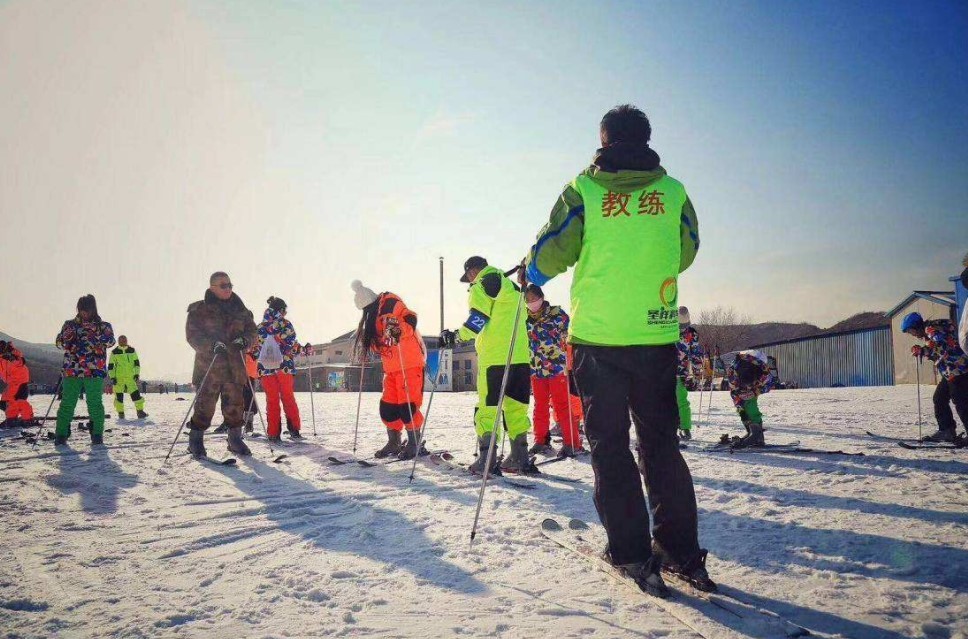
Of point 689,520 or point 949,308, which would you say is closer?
point 689,520

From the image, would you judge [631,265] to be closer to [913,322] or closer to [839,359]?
[913,322]

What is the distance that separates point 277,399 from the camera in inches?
312

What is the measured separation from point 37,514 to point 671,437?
4.37m

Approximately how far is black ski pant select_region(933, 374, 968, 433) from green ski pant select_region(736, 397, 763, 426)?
7.42 feet

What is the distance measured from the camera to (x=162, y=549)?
9.50 feet

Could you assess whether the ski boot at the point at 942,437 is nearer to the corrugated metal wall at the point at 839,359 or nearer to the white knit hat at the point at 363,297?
the white knit hat at the point at 363,297

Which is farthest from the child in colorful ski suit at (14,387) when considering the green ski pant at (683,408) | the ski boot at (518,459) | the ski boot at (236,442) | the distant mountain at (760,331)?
the distant mountain at (760,331)


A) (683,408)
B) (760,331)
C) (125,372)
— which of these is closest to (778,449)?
(683,408)

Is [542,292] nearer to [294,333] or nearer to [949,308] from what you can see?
[294,333]

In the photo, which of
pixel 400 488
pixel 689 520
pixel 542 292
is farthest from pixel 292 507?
pixel 542 292

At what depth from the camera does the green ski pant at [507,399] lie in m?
4.86

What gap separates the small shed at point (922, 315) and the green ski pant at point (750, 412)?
22268 millimetres

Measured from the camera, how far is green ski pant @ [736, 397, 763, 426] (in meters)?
6.25

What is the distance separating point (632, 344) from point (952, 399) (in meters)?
6.49
